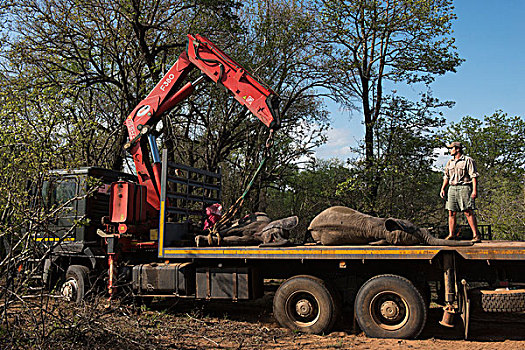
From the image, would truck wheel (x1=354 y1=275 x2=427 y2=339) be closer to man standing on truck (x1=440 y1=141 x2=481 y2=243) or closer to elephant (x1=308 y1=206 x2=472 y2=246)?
elephant (x1=308 y1=206 x2=472 y2=246)

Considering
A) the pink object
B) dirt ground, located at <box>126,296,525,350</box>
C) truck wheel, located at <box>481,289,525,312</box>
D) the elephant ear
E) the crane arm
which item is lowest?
dirt ground, located at <box>126,296,525,350</box>

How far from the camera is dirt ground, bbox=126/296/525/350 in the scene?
6.48 m

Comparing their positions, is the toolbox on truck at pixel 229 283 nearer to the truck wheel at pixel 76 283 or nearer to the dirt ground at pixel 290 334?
the dirt ground at pixel 290 334

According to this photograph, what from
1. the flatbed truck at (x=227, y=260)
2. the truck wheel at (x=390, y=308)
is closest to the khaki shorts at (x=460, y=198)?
the flatbed truck at (x=227, y=260)

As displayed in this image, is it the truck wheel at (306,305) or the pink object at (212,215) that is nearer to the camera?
the truck wheel at (306,305)

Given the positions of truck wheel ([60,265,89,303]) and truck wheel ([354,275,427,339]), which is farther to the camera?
truck wheel ([60,265,89,303])

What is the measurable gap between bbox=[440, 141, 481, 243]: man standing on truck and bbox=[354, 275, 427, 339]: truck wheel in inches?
49.4

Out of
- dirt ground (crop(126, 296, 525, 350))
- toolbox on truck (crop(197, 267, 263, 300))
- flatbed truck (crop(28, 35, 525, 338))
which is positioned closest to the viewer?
dirt ground (crop(126, 296, 525, 350))

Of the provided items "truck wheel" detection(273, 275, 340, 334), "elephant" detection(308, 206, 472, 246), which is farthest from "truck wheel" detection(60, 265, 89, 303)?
"elephant" detection(308, 206, 472, 246)

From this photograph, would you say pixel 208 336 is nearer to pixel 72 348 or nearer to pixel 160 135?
pixel 72 348

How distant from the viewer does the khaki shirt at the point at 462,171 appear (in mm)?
7133

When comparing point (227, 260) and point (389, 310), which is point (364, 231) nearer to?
point (389, 310)

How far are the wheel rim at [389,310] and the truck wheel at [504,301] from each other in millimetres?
1040

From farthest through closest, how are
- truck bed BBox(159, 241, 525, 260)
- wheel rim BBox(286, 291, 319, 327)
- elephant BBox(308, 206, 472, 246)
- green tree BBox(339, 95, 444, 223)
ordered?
green tree BBox(339, 95, 444, 223) < wheel rim BBox(286, 291, 319, 327) < elephant BBox(308, 206, 472, 246) < truck bed BBox(159, 241, 525, 260)
